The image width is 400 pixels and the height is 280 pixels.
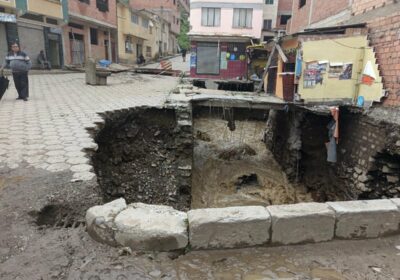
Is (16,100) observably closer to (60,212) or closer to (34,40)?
(60,212)

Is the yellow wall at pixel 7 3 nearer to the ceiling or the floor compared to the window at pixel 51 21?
nearer to the ceiling

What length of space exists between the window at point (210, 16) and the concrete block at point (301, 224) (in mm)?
22746

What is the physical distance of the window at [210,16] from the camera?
2312 centimetres

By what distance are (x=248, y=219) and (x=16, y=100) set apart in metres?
8.45

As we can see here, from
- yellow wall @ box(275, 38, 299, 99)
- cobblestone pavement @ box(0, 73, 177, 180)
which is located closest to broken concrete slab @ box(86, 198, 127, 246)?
cobblestone pavement @ box(0, 73, 177, 180)

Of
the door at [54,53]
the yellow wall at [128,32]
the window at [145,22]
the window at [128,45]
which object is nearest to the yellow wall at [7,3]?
the door at [54,53]

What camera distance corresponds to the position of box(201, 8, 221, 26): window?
75.8ft

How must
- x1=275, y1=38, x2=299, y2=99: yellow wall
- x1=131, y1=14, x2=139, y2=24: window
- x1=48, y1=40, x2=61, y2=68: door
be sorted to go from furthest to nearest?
x1=131, y1=14, x2=139, y2=24: window → x1=48, y1=40, x2=61, y2=68: door → x1=275, y1=38, x2=299, y2=99: yellow wall

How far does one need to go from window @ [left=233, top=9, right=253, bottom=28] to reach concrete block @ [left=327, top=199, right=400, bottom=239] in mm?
22585

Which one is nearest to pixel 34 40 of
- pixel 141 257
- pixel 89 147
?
pixel 89 147

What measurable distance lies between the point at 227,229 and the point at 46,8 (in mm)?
19092

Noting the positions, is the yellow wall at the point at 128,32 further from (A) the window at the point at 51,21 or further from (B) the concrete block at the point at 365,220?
(B) the concrete block at the point at 365,220

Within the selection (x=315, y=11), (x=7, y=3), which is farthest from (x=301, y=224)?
(x=7, y=3)

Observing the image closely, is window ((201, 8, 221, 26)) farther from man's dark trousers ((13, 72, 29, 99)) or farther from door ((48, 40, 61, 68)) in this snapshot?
man's dark trousers ((13, 72, 29, 99))
